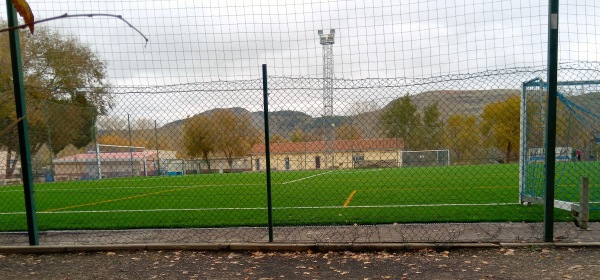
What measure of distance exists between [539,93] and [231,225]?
593 cm

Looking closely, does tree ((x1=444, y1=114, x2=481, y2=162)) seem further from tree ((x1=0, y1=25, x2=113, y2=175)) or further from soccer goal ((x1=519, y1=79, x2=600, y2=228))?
tree ((x1=0, y1=25, x2=113, y2=175))

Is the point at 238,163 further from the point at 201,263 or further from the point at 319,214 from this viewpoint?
the point at 201,263

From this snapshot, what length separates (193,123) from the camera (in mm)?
6938

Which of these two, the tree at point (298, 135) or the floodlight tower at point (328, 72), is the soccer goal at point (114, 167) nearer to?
the tree at point (298, 135)

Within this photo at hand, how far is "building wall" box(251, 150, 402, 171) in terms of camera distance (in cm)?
739

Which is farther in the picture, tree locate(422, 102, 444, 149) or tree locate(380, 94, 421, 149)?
tree locate(422, 102, 444, 149)

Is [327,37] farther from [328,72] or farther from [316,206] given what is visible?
[316,206]

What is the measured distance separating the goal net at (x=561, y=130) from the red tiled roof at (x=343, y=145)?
271 centimetres

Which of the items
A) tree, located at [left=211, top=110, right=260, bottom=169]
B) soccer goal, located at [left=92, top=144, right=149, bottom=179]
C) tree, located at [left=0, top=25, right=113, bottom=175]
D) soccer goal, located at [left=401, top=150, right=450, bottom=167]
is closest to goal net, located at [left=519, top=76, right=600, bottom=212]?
soccer goal, located at [left=401, top=150, right=450, bottom=167]

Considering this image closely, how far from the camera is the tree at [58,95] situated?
973 centimetres

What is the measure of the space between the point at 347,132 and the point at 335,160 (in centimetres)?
152

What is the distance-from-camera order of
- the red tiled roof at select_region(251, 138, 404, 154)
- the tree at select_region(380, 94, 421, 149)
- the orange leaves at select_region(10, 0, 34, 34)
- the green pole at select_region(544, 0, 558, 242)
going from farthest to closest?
the red tiled roof at select_region(251, 138, 404, 154)
the tree at select_region(380, 94, 421, 149)
the green pole at select_region(544, 0, 558, 242)
the orange leaves at select_region(10, 0, 34, 34)

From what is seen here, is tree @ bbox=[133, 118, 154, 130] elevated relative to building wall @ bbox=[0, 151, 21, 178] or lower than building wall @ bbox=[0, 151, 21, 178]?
elevated

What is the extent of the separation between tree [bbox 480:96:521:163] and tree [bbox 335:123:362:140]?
1.75 metres
